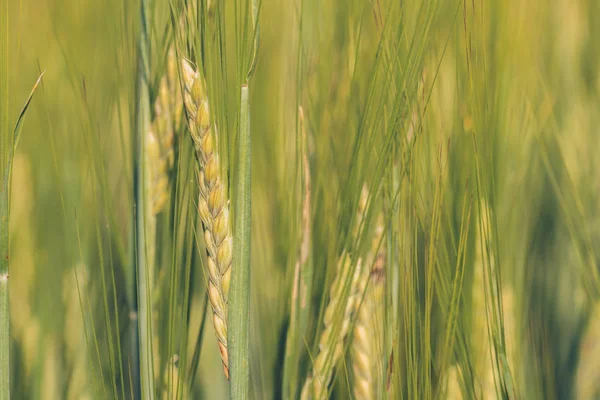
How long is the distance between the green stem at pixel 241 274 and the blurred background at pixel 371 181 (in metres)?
0.10

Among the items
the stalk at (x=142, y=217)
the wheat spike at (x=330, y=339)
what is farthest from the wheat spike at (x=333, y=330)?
the stalk at (x=142, y=217)

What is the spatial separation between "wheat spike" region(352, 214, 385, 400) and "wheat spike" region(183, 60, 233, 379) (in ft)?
0.43

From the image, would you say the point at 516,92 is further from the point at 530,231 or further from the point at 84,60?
the point at 84,60

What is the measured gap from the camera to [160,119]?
0.46 metres

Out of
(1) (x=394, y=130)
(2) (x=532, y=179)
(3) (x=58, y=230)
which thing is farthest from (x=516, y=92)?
(3) (x=58, y=230)

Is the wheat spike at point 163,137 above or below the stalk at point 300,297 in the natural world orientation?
above

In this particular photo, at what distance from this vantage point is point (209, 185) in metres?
0.39

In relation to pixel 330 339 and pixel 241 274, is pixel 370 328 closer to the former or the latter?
pixel 330 339

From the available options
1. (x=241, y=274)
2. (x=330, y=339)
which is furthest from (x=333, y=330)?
(x=241, y=274)

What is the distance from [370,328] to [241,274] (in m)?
0.17

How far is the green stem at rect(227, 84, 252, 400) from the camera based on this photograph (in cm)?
37

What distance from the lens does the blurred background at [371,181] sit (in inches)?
18.8

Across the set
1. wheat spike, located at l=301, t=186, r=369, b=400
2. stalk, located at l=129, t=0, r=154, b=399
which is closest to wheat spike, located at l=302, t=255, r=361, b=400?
wheat spike, located at l=301, t=186, r=369, b=400

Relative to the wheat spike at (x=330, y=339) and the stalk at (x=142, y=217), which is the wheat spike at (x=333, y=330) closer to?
the wheat spike at (x=330, y=339)
